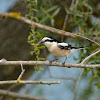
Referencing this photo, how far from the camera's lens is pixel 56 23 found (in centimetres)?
476

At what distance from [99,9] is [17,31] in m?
1.60

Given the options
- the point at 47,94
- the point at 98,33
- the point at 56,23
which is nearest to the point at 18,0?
the point at 56,23

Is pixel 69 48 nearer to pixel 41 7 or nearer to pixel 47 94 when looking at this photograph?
pixel 41 7

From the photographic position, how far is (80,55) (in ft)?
12.1

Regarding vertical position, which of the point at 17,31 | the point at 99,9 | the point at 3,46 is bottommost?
the point at 3,46

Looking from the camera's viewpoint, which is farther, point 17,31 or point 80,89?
point 80,89

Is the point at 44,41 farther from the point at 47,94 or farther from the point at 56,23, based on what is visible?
the point at 47,94

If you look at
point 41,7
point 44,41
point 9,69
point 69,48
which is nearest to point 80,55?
point 69,48

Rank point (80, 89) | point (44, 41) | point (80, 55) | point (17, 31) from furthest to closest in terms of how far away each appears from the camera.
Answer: point (80, 89) < point (17, 31) < point (80, 55) < point (44, 41)

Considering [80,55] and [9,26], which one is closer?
[80,55]

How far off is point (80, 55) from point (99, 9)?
143 centimetres

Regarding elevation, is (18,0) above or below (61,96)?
above

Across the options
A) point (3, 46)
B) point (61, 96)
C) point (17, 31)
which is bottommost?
point (61, 96)

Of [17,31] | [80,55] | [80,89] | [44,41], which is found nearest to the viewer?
[44,41]
